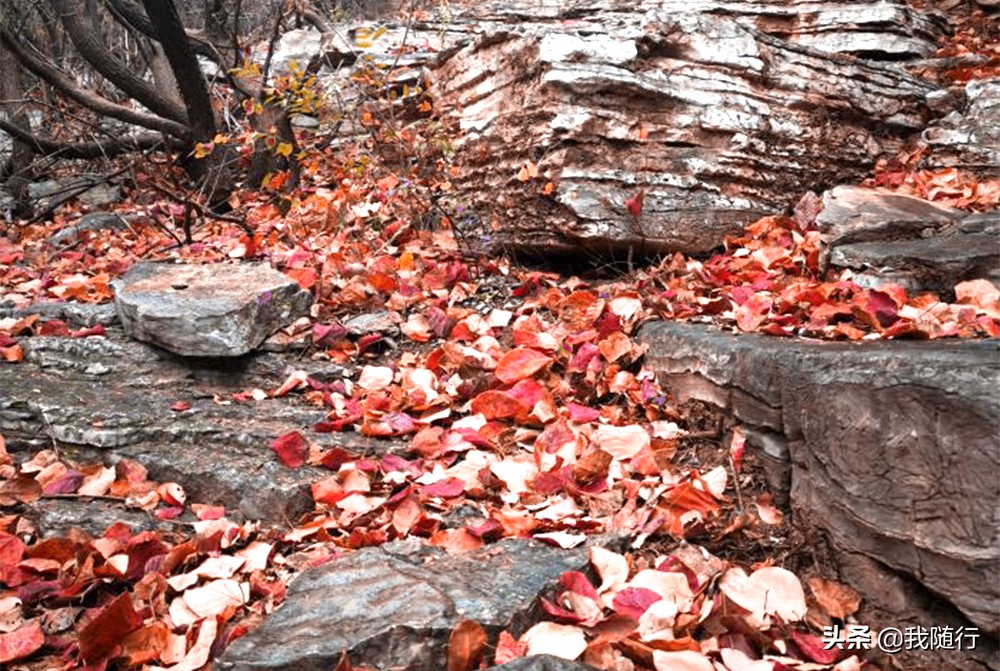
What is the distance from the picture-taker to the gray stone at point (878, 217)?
9.84 ft

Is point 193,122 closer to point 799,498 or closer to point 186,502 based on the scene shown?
point 186,502

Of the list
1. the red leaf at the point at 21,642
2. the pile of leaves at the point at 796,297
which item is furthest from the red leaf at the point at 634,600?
the red leaf at the point at 21,642

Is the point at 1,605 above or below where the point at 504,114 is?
below

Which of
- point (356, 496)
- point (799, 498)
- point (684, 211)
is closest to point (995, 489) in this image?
point (799, 498)

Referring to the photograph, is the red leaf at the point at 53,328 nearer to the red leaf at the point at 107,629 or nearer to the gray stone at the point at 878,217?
the red leaf at the point at 107,629

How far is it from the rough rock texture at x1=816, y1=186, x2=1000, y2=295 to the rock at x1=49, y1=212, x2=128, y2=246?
171 inches

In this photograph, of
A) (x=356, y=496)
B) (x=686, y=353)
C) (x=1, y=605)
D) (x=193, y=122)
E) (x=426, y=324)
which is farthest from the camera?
(x=193, y=122)

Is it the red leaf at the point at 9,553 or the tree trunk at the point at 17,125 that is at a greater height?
the tree trunk at the point at 17,125

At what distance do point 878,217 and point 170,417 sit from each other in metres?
2.75

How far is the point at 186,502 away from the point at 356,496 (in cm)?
53

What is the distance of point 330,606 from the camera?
1.71 meters

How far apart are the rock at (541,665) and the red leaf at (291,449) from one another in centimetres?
120

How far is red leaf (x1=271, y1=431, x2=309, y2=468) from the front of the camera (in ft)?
7.88

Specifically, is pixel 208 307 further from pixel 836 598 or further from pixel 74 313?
pixel 836 598
